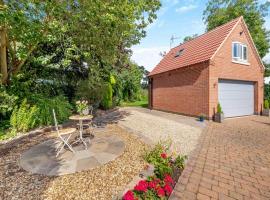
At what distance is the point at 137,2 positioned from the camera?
6141 mm

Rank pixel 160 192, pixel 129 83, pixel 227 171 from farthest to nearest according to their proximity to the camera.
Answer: pixel 129 83, pixel 227 171, pixel 160 192

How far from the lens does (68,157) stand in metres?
4.34

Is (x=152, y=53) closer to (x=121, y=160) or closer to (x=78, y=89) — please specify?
(x=78, y=89)

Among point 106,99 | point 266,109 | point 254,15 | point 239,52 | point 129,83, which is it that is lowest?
point 266,109

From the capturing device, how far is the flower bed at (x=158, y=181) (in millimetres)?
2611

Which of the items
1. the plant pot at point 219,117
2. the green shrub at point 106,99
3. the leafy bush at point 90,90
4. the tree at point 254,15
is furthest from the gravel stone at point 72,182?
the tree at point 254,15

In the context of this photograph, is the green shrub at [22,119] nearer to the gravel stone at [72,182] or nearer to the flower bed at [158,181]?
the gravel stone at [72,182]

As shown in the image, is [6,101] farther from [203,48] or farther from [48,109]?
[203,48]

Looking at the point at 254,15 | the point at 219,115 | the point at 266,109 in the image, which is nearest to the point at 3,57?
the point at 219,115

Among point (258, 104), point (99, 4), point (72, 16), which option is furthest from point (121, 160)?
point (258, 104)

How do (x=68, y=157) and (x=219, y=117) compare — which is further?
(x=219, y=117)

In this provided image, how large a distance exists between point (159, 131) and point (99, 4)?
551 centimetres

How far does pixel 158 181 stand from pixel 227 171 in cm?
192

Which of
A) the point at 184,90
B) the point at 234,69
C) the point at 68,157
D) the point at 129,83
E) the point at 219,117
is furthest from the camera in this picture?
the point at 129,83
